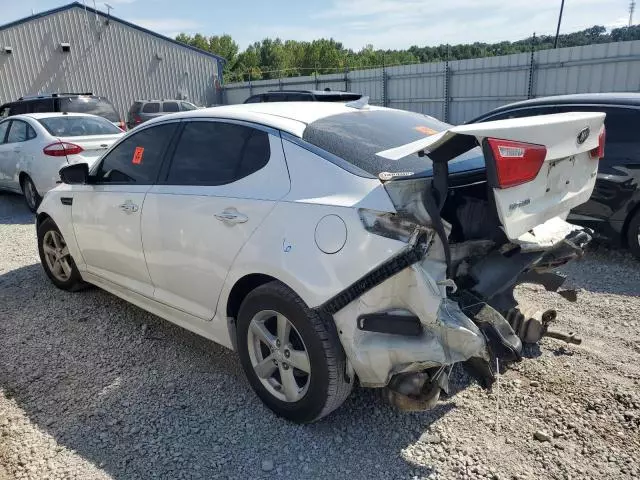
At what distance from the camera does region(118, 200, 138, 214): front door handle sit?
3742 mm

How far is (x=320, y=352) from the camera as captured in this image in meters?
2.66

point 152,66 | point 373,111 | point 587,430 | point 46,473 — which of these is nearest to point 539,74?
point 373,111

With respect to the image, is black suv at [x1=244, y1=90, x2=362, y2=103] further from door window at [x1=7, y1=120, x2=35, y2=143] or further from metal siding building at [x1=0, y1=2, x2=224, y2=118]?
metal siding building at [x1=0, y1=2, x2=224, y2=118]

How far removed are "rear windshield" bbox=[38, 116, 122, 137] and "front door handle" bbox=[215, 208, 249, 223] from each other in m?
6.90

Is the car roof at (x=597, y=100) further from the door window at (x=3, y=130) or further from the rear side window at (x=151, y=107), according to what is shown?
the rear side window at (x=151, y=107)

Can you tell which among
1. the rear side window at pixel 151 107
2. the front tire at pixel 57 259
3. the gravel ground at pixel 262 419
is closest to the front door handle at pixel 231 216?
the gravel ground at pixel 262 419

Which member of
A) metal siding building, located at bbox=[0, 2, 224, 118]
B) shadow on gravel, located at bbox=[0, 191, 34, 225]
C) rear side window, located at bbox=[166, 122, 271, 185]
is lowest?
shadow on gravel, located at bbox=[0, 191, 34, 225]

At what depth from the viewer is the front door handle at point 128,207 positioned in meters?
3.74

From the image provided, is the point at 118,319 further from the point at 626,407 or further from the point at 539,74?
the point at 539,74

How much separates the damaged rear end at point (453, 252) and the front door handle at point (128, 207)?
1.82 metres

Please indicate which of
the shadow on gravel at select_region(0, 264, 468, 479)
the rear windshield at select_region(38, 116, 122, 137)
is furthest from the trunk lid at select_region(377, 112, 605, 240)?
the rear windshield at select_region(38, 116, 122, 137)

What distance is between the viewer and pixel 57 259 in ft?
16.4

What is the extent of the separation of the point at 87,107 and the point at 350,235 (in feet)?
38.0

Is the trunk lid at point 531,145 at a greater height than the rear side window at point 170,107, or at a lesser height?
greater
